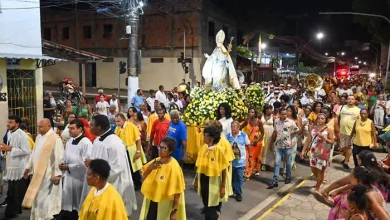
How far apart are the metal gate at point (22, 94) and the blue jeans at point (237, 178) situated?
653 cm

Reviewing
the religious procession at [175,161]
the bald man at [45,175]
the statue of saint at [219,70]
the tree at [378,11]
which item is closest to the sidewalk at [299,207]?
the religious procession at [175,161]

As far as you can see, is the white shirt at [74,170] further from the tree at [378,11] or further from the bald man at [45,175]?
the tree at [378,11]

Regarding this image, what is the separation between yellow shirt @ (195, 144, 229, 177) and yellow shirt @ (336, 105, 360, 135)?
5.50m

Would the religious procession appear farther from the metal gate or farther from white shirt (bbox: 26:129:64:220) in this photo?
the metal gate

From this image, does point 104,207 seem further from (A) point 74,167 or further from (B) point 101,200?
(A) point 74,167

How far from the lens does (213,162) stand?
18.8ft

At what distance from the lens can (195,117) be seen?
364 inches

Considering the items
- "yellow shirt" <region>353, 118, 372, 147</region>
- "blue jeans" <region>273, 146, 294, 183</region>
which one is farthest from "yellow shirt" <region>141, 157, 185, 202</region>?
"yellow shirt" <region>353, 118, 372, 147</region>

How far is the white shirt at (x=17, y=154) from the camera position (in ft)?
20.5

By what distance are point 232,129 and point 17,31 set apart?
7.63 metres

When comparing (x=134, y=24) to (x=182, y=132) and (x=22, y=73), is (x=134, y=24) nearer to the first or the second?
(x=22, y=73)

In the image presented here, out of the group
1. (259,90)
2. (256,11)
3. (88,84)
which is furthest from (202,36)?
(259,90)

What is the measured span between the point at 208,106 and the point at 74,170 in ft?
13.9

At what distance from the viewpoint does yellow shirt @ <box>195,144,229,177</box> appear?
225 inches
